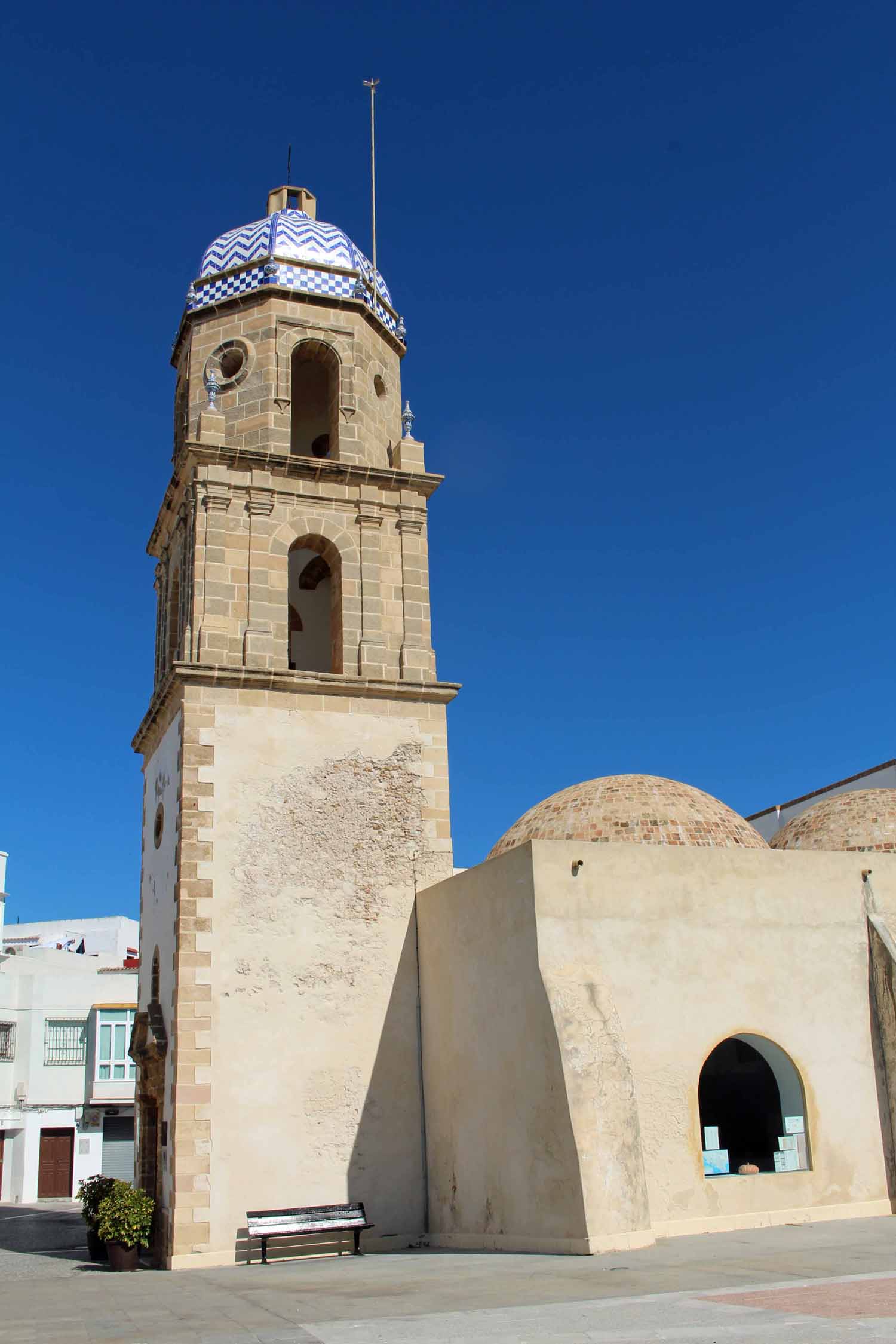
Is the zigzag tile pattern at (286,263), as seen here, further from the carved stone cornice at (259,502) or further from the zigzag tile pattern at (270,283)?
the carved stone cornice at (259,502)

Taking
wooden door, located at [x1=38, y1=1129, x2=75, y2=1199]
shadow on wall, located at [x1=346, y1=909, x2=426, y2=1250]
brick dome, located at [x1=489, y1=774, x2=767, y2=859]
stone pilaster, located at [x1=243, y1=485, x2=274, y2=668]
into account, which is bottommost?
wooden door, located at [x1=38, y1=1129, x2=75, y2=1199]

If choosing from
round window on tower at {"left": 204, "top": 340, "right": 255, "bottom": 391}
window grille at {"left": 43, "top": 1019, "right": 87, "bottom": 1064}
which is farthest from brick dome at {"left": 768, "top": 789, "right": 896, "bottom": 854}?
window grille at {"left": 43, "top": 1019, "right": 87, "bottom": 1064}

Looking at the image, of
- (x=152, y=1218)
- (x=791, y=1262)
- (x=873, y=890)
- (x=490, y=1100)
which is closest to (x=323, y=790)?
(x=490, y=1100)

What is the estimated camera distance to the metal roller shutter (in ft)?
106

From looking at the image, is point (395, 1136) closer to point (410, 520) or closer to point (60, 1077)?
point (410, 520)

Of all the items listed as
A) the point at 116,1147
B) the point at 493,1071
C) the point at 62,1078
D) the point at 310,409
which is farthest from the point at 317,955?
the point at 62,1078

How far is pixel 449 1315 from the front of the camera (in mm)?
7203

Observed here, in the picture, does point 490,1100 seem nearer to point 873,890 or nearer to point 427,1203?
point 427,1203

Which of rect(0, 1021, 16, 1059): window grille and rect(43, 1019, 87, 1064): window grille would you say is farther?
rect(43, 1019, 87, 1064): window grille

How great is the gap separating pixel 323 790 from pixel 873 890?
6.65m

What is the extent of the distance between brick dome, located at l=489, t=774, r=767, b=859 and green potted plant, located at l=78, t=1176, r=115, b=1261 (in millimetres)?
6299

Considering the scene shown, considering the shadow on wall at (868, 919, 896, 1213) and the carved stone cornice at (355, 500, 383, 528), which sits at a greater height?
the carved stone cornice at (355, 500, 383, 528)

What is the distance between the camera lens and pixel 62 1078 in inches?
1297

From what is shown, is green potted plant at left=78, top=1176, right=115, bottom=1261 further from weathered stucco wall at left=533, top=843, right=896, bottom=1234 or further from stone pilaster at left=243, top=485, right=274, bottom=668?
stone pilaster at left=243, top=485, right=274, bottom=668
